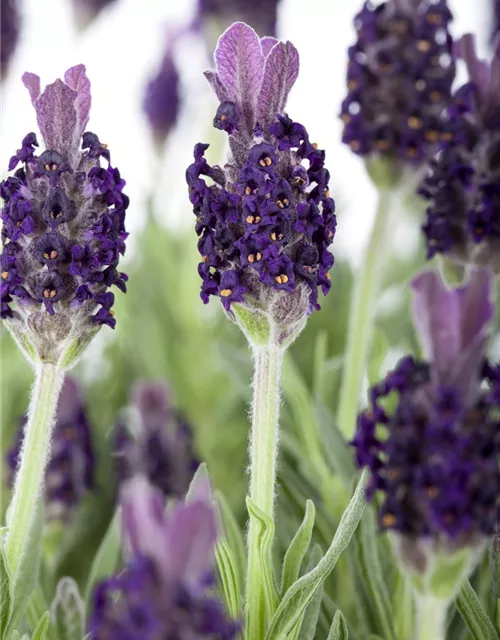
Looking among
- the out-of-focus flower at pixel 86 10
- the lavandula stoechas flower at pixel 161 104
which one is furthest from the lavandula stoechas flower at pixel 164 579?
the lavandula stoechas flower at pixel 161 104

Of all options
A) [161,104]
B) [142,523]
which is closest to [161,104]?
[161,104]

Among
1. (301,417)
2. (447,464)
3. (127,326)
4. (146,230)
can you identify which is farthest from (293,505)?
(146,230)

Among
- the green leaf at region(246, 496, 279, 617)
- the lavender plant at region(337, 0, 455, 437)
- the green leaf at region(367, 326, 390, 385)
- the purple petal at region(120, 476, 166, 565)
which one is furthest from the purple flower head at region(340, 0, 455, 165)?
the purple petal at region(120, 476, 166, 565)

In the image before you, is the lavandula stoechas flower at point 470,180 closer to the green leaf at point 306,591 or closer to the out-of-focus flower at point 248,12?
the green leaf at point 306,591

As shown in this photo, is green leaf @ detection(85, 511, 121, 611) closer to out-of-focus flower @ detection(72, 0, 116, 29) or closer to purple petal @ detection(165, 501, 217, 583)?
purple petal @ detection(165, 501, 217, 583)

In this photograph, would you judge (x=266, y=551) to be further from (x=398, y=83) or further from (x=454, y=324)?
(x=398, y=83)

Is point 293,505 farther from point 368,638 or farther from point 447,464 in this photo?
point 447,464
